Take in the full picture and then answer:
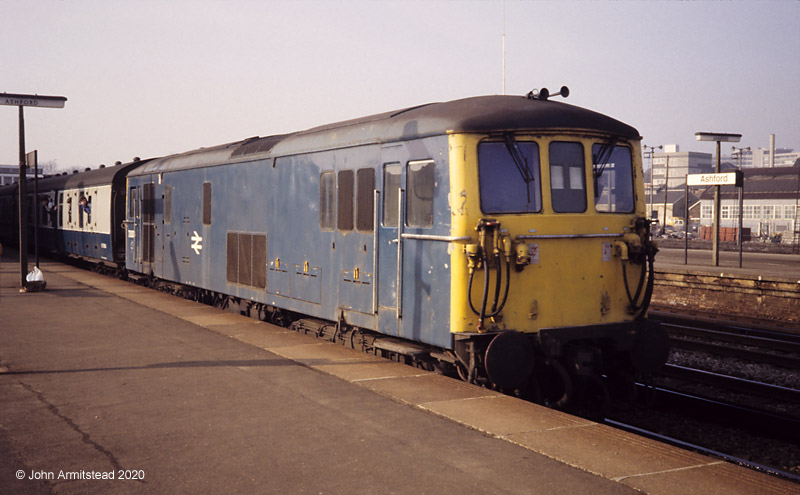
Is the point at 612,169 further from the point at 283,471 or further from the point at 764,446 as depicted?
the point at 283,471

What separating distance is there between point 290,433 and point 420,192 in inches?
130

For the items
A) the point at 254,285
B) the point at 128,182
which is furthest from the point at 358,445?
the point at 128,182

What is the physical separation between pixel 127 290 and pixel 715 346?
13.8m

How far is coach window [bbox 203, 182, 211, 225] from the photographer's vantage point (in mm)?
14312

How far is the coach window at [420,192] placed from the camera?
7988 mm

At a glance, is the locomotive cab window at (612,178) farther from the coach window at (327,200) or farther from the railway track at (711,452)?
the coach window at (327,200)

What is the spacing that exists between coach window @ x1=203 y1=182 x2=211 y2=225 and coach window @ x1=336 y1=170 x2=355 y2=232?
209 inches

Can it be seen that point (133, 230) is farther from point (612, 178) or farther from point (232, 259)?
point (612, 178)

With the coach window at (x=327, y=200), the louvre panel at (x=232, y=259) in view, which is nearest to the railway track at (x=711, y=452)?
the coach window at (x=327, y=200)

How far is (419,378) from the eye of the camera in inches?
323

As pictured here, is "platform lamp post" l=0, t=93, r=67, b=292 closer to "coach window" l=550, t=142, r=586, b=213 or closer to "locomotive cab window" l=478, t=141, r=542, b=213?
"locomotive cab window" l=478, t=141, r=542, b=213

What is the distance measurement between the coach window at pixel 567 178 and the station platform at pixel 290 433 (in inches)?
90.8

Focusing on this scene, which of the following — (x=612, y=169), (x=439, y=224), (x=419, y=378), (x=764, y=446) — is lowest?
(x=764, y=446)

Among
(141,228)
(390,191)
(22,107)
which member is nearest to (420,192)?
(390,191)
